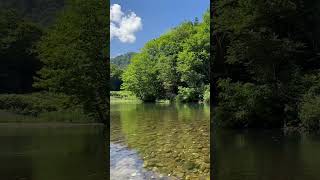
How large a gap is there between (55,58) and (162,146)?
223 inches

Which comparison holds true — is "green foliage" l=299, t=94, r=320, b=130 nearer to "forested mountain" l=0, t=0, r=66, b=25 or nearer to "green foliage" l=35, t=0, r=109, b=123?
"green foliage" l=35, t=0, r=109, b=123

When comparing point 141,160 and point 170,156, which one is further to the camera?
point 170,156

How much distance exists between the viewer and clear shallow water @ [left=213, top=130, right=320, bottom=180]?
7.96 metres

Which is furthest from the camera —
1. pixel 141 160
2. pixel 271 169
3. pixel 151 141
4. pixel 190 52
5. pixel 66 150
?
pixel 190 52

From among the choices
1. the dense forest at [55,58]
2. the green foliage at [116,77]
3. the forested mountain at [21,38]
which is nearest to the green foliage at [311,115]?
the dense forest at [55,58]

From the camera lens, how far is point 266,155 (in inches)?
384

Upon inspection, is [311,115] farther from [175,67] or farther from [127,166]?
[175,67]

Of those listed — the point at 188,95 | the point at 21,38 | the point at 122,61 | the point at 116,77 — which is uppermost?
the point at 122,61

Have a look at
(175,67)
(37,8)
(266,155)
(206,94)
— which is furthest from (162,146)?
(175,67)

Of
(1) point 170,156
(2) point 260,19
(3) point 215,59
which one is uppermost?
(2) point 260,19

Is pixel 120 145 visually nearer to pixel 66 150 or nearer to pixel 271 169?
pixel 66 150

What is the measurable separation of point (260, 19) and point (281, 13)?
2.27 feet

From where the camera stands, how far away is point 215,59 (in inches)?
631

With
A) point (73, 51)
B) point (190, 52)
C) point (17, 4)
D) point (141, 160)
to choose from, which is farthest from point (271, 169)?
point (190, 52)
